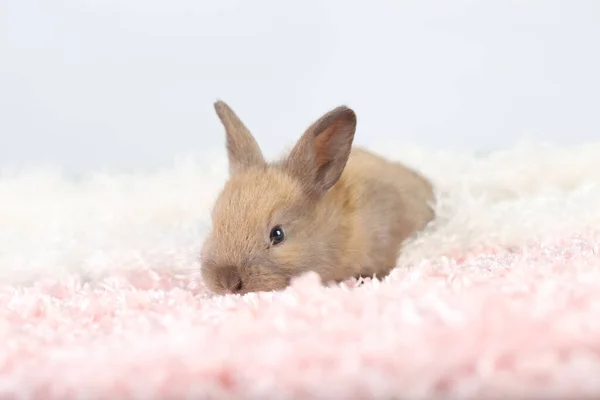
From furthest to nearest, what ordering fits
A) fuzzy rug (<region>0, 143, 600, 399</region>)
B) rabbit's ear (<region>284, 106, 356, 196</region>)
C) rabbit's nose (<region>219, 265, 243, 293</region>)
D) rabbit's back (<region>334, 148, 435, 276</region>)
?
rabbit's back (<region>334, 148, 435, 276</region>), rabbit's ear (<region>284, 106, 356, 196</region>), rabbit's nose (<region>219, 265, 243, 293</region>), fuzzy rug (<region>0, 143, 600, 399</region>)

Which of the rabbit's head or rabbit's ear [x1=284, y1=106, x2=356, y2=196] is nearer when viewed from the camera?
the rabbit's head

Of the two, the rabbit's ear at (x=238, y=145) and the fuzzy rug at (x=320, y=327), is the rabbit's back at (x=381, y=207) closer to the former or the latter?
the fuzzy rug at (x=320, y=327)

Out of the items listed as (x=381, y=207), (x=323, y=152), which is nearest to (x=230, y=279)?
(x=323, y=152)

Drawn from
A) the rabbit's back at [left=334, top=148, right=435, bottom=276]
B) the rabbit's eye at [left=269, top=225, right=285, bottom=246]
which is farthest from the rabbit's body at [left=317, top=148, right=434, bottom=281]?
the rabbit's eye at [left=269, top=225, right=285, bottom=246]

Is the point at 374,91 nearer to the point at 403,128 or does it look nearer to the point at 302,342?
the point at 403,128

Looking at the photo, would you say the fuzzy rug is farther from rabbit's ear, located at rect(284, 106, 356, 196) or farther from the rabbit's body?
rabbit's ear, located at rect(284, 106, 356, 196)

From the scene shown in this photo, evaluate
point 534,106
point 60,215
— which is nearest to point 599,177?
point 534,106

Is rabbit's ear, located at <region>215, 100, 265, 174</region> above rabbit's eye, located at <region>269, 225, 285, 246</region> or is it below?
above
